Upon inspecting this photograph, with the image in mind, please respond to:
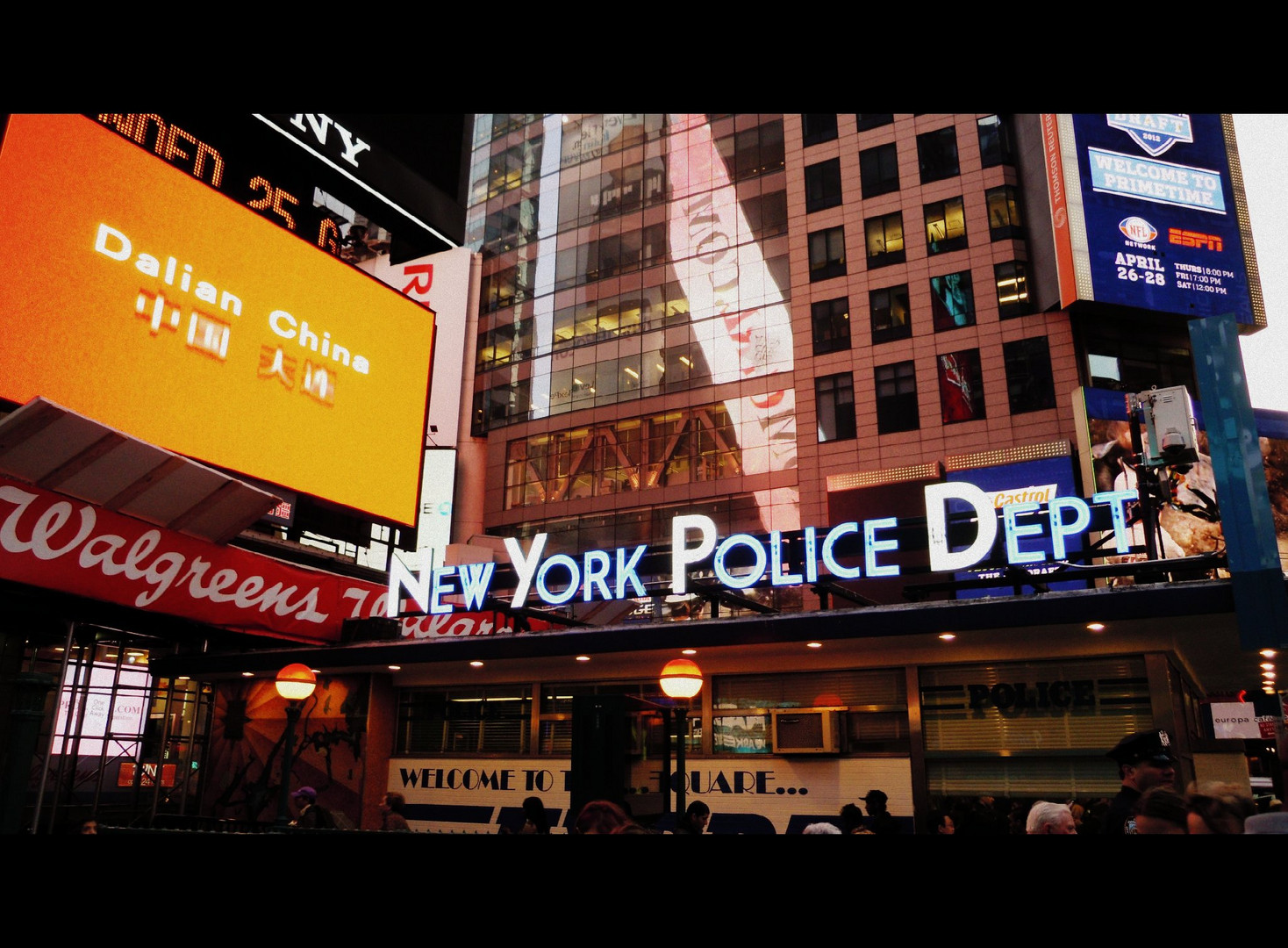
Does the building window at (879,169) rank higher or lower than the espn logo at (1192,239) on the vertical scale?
higher

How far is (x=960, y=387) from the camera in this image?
42.2 meters

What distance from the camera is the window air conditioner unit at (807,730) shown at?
1725cm

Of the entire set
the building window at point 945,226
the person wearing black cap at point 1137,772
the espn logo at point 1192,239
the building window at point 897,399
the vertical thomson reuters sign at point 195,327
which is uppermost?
the building window at point 945,226

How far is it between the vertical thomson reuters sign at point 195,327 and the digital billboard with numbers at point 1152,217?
30.7 m

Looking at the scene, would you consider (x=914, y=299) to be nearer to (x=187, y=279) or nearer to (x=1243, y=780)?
(x=1243, y=780)

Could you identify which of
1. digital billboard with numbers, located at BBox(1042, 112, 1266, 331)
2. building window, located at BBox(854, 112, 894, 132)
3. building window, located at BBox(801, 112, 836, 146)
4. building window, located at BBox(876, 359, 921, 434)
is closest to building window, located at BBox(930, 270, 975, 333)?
building window, located at BBox(876, 359, 921, 434)

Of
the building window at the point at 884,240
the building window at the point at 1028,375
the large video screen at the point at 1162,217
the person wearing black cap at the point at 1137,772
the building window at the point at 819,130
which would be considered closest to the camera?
the person wearing black cap at the point at 1137,772

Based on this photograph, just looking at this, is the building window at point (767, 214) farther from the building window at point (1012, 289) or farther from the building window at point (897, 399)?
the building window at point (1012, 289)

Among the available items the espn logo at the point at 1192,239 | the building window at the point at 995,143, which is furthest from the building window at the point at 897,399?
the espn logo at the point at 1192,239

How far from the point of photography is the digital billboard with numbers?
41.0 metres

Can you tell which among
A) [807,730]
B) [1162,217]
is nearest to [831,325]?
[1162,217]

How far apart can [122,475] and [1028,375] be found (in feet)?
118

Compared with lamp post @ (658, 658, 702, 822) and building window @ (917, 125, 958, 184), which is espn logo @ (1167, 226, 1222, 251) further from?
lamp post @ (658, 658, 702, 822)

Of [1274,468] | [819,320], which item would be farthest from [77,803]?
[1274,468]
